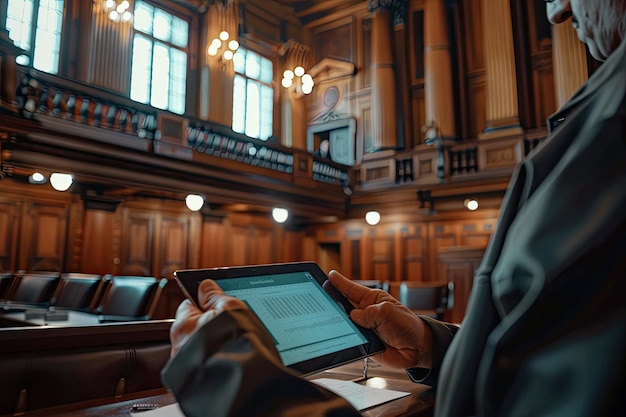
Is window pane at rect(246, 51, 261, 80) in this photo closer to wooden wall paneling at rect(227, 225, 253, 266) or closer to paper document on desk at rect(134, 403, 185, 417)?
wooden wall paneling at rect(227, 225, 253, 266)

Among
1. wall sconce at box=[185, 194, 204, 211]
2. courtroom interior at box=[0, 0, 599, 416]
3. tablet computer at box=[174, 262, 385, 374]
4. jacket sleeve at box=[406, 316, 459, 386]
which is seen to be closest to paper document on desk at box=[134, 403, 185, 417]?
tablet computer at box=[174, 262, 385, 374]

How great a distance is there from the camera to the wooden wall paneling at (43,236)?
786 cm

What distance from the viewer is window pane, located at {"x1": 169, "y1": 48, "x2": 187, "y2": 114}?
10555 mm

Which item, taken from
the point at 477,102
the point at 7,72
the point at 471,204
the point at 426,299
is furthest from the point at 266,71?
the point at 426,299

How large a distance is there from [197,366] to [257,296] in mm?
342

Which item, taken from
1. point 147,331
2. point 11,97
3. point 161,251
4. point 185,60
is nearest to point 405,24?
point 185,60

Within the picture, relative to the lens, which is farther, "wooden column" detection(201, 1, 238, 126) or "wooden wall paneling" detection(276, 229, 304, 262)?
"wooden wall paneling" detection(276, 229, 304, 262)

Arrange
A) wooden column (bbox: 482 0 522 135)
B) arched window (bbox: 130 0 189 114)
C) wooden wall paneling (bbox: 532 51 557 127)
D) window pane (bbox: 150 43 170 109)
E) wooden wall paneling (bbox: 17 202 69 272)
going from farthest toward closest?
window pane (bbox: 150 43 170 109)
arched window (bbox: 130 0 189 114)
wooden wall paneling (bbox: 532 51 557 127)
wooden column (bbox: 482 0 522 135)
wooden wall paneling (bbox: 17 202 69 272)

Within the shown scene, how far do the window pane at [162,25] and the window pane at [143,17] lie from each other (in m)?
0.12

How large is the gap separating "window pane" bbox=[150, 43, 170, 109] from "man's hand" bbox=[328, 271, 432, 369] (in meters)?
9.81

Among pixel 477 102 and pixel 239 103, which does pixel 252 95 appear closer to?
pixel 239 103

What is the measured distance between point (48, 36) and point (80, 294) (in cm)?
568

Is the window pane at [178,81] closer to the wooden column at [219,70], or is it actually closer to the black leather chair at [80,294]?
the wooden column at [219,70]

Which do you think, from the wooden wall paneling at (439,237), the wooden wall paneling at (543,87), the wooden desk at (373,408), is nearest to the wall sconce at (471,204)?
the wooden wall paneling at (439,237)
